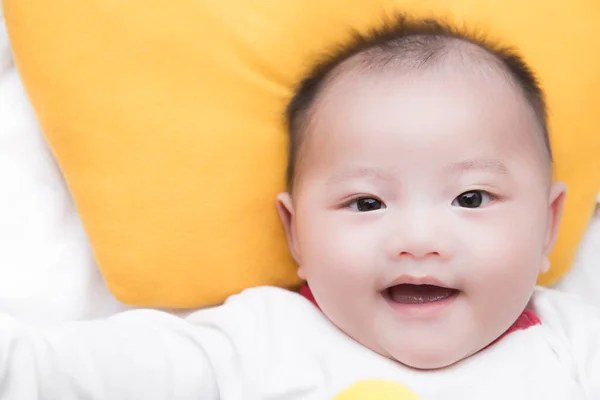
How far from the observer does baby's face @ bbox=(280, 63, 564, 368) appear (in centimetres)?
114

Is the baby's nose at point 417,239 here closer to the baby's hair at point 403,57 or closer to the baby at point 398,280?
the baby at point 398,280

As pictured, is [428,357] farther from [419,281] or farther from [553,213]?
[553,213]

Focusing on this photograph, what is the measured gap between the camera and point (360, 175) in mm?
1194

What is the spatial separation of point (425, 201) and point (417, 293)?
5.6 inches

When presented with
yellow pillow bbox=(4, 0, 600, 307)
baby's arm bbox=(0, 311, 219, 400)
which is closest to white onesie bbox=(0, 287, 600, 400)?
baby's arm bbox=(0, 311, 219, 400)

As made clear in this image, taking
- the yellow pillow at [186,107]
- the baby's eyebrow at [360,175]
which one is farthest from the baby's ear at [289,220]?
the baby's eyebrow at [360,175]

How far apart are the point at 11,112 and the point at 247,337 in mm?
603

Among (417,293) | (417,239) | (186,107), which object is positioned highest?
(186,107)

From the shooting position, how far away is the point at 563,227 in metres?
1.41

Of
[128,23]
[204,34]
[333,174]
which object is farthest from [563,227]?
[128,23]

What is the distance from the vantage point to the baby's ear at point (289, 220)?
133 centimetres

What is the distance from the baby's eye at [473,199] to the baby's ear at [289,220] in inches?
11.4

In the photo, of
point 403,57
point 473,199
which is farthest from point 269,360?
point 403,57

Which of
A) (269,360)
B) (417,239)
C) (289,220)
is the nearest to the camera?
A: (417,239)
